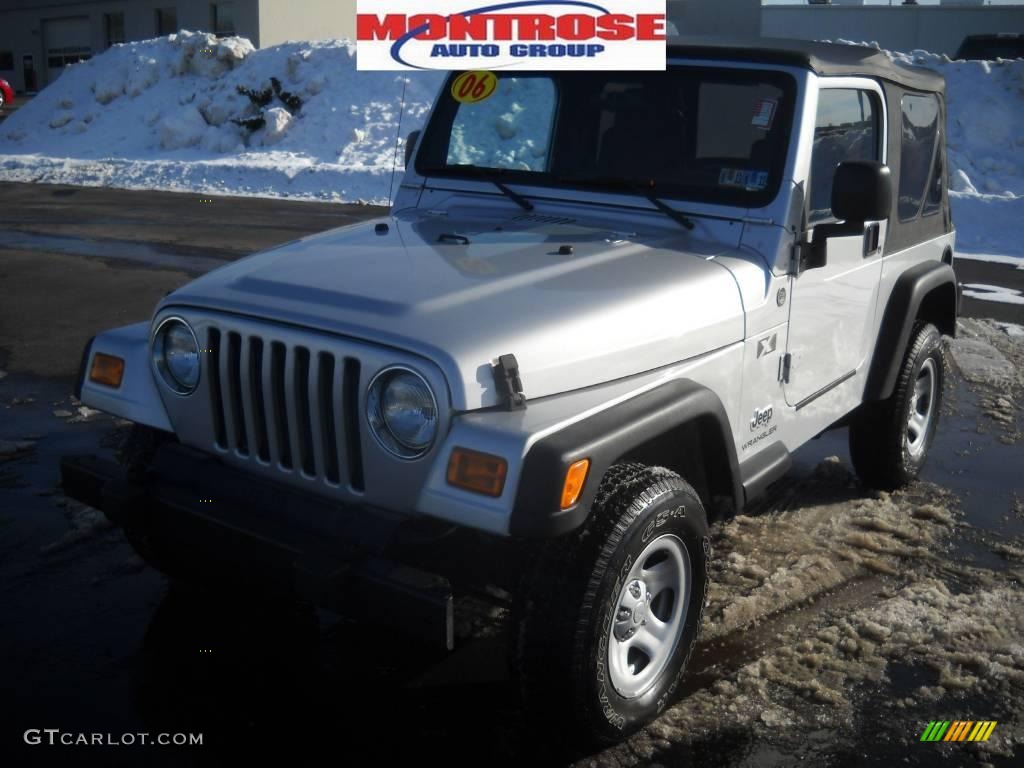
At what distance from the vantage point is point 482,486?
8.80 feet

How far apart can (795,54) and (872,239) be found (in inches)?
35.7

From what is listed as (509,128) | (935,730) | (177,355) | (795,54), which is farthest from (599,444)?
(509,128)

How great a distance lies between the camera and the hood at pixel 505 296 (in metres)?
2.89

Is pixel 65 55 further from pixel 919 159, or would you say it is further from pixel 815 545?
pixel 815 545

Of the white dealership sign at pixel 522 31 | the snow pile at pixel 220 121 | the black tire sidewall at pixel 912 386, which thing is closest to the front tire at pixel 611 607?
the white dealership sign at pixel 522 31

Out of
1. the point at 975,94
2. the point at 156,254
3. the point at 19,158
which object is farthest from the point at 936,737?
the point at 19,158

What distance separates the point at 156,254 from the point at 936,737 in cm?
1001

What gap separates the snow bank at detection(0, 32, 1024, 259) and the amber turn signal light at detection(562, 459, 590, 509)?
11217 millimetres

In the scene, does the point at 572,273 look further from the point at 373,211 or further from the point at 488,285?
the point at 373,211

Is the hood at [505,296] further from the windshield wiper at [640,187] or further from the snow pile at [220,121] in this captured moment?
the snow pile at [220,121]

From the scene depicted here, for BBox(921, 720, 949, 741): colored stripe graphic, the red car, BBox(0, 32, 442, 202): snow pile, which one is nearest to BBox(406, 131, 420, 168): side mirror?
BBox(921, 720, 949, 741): colored stripe graphic

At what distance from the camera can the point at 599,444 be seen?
109 inches

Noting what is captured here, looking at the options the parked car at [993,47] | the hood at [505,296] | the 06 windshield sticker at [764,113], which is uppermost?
the parked car at [993,47]

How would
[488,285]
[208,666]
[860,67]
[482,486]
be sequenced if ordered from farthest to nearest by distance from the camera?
[860,67], [208,666], [488,285], [482,486]
